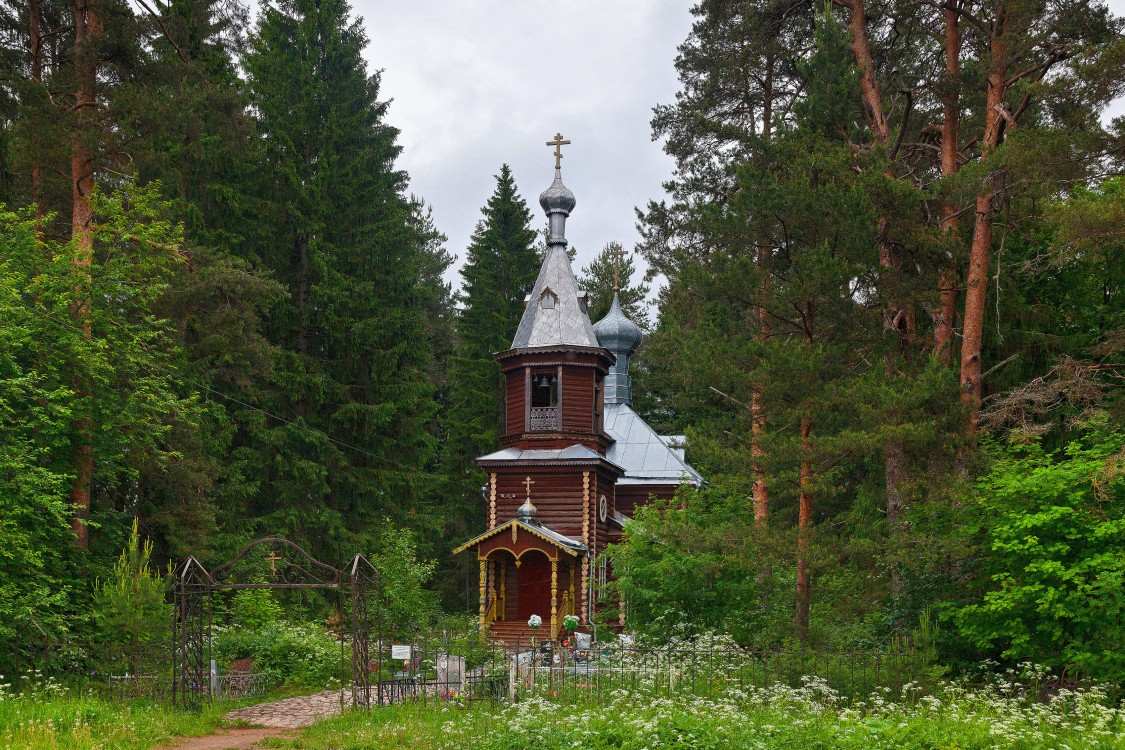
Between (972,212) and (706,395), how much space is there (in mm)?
13905

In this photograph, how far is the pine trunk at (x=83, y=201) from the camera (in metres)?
15.7

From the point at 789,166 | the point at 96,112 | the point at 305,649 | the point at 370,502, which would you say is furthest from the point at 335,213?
the point at 789,166

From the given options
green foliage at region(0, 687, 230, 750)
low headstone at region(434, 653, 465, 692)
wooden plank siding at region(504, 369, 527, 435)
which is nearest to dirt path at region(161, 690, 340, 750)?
green foliage at region(0, 687, 230, 750)

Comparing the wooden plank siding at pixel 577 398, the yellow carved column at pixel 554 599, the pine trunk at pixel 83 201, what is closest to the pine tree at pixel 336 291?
the wooden plank siding at pixel 577 398

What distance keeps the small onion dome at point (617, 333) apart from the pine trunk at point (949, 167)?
52.3 ft

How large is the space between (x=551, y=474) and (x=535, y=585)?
110 inches

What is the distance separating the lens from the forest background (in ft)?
42.7

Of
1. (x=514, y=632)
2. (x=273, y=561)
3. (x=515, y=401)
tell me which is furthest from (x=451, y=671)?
(x=515, y=401)

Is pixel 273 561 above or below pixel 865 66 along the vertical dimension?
below

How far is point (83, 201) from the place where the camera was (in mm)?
16781

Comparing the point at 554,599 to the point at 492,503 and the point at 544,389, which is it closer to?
the point at 492,503

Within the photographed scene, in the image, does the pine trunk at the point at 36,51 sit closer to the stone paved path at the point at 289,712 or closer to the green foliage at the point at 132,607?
the green foliage at the point at 132,607

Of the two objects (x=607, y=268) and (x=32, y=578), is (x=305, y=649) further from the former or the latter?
(x=607, y=268)

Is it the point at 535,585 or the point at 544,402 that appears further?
the point at 544,402
